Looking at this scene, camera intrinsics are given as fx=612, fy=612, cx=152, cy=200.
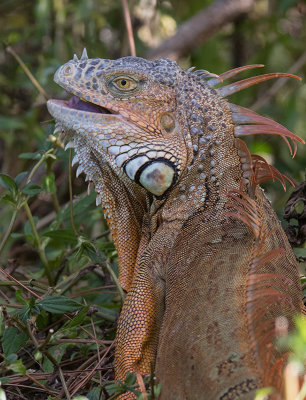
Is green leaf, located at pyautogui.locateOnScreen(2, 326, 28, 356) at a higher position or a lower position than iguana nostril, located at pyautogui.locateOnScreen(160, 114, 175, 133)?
lower

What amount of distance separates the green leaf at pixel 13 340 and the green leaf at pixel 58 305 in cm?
19

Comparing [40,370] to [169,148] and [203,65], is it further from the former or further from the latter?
[203,65]

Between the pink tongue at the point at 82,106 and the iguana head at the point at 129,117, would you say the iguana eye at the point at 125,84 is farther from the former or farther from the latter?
the pink tongue at the point at 82,106

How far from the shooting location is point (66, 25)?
312 inches

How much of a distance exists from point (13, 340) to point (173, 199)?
1.13 m

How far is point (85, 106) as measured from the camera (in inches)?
138

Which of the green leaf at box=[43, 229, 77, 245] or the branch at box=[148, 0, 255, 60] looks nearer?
the green leaf at box=[43, 229, 77, 245]

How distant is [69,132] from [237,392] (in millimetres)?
1778

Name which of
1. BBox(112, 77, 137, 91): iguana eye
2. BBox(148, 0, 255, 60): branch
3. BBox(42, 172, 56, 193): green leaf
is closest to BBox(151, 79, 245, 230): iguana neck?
BBox(112, 77, 137, 91): iguana eye

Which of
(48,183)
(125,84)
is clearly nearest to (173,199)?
(125,84)

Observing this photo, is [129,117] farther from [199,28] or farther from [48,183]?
[199,28]

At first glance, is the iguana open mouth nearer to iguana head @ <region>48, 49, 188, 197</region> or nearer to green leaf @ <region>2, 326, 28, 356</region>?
iguana head @ <region>48, 49, 188, 197</region>

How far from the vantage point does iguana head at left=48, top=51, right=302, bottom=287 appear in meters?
3.27

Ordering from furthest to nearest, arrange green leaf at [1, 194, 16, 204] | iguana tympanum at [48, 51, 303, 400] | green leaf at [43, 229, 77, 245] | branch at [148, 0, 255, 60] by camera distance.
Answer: branch at [148, 0, 255, 60] < green leaf at [43, 229, 77, 245] < green leaf at [1, 194, 16, 204] < iguana tympanum at [48, 51, 303, 400]
